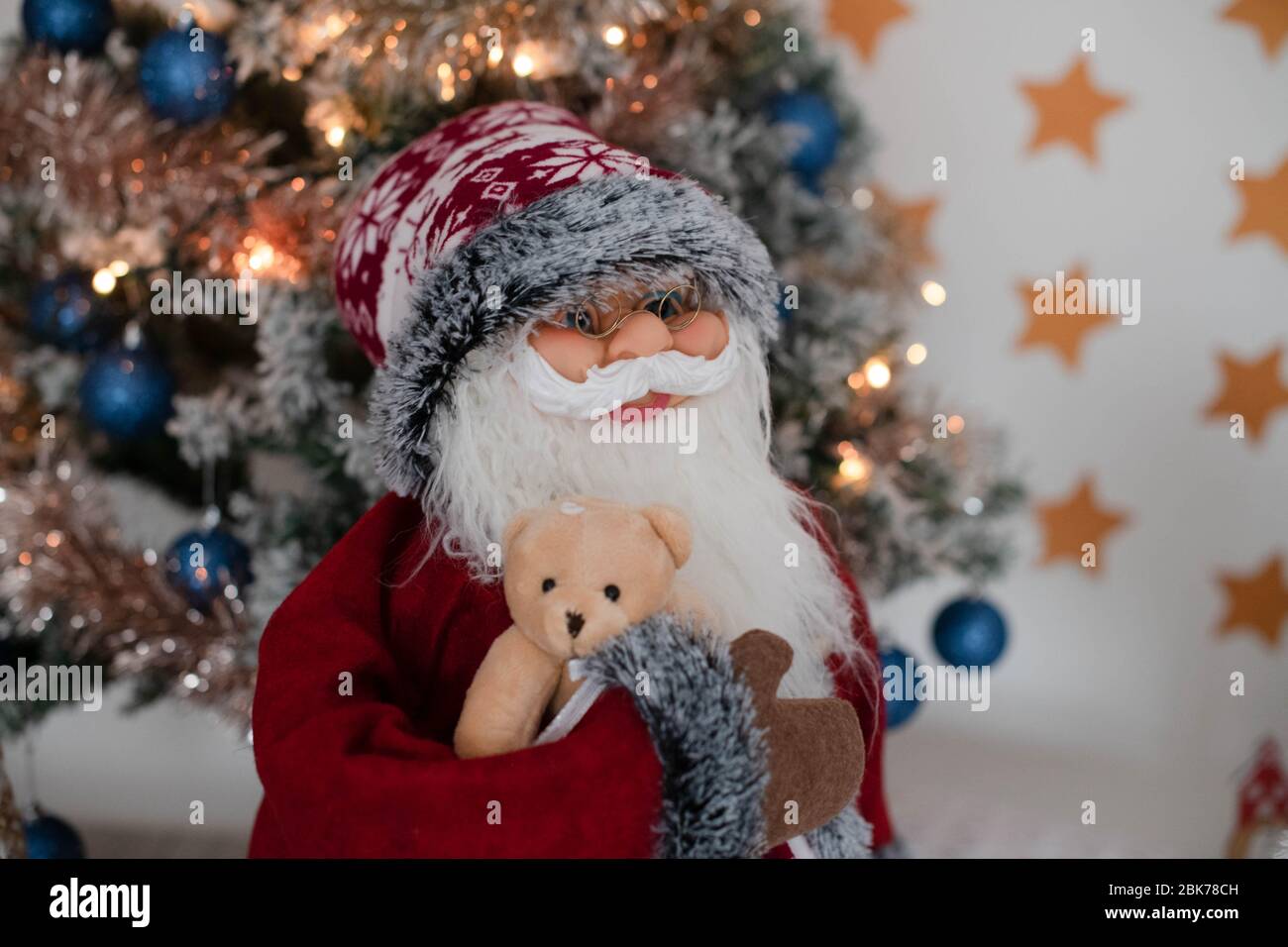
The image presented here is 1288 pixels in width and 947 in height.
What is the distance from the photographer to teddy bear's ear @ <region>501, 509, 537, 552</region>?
88cm

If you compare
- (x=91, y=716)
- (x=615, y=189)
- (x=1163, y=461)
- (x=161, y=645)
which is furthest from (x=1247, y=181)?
(x=91, y=716)

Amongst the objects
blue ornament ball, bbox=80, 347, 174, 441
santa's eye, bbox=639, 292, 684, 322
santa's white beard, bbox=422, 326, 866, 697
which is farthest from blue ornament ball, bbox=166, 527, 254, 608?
santa's eye, bbox=639, 292, 684, 322

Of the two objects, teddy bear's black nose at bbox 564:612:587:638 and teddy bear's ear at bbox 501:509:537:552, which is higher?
teddy bear's ear at bbox 501:509:537:552

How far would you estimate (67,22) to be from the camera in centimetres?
131

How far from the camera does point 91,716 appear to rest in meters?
1.75

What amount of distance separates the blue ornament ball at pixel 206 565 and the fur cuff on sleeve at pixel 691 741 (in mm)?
766

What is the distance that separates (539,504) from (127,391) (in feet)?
2.20

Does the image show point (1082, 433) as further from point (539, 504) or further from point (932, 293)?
point (539, 504)

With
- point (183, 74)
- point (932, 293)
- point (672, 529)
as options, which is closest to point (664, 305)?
point (672, 529)

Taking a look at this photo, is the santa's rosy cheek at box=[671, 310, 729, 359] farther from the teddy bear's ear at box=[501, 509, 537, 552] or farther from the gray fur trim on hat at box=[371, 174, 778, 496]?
the teddy bear's ear at box=[501, 509, 537, 552]

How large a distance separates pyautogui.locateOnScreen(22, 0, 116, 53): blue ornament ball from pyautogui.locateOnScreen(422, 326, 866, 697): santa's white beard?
2.54 ft

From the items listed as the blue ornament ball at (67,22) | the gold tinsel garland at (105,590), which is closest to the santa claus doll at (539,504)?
the gold tinsel garland at (105,590)

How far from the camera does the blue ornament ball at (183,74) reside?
129 centimetres

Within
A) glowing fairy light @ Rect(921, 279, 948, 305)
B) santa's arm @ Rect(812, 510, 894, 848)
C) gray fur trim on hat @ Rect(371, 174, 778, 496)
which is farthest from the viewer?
glowing fairy light @ Rect(921, 279, 948, 305)
